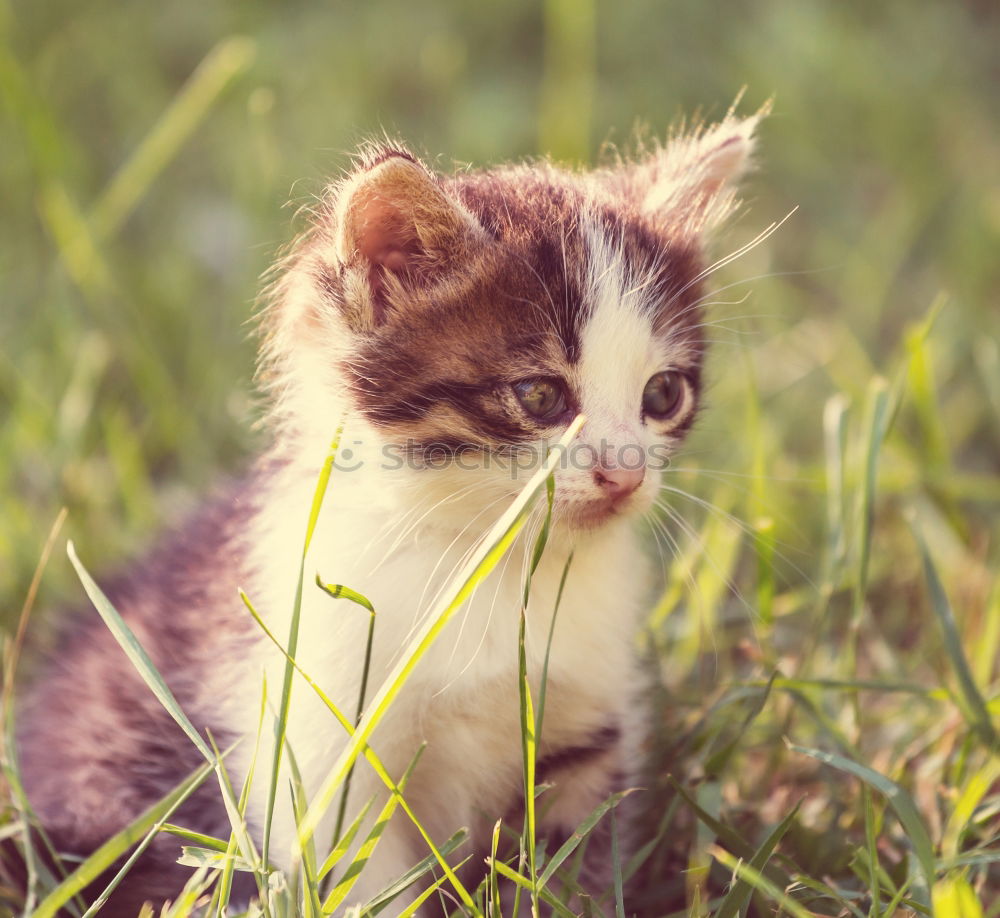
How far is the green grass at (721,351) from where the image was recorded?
6.26 feet

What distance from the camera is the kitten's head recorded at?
63.9 inches

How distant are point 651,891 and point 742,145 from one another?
1303mm

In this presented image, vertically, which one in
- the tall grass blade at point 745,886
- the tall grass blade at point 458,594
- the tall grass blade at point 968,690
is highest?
the tall grass blade at point 458,594

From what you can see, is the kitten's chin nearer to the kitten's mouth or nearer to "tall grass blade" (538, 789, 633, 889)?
the kitten's mouth

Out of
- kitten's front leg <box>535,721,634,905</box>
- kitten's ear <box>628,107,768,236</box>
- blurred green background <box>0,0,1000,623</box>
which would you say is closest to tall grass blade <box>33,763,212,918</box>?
kitten's front leg <box>535,721,634,905</box>

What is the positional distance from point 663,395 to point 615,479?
275 millimetres

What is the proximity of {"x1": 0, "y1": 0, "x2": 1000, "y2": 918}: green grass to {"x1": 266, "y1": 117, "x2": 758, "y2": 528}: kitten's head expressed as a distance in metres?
0.28

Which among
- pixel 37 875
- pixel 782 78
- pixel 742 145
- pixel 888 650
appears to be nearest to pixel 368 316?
pixel 742 145

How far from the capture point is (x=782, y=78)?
4531mm

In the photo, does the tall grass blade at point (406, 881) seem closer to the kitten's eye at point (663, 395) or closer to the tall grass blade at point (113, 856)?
the tall grass blade at point (113, 856)

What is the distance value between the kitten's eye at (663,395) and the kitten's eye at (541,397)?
0.55ft

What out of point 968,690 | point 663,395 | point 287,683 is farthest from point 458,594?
point 968,690

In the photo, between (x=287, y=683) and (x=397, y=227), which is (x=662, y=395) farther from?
(x=287, y=683)

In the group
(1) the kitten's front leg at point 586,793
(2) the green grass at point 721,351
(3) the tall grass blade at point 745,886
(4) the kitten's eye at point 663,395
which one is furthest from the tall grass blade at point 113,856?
(4) the kitten's eye at point 663,395
